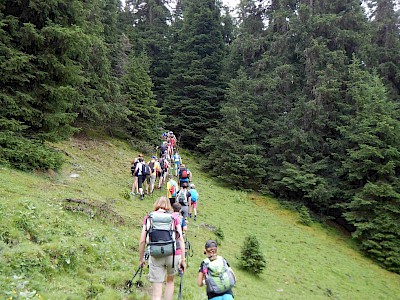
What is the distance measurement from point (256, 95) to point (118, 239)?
875 inches

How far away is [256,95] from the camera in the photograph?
1104 inches

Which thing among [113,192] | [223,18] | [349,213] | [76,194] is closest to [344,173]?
[349,213]

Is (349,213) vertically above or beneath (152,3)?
beneath

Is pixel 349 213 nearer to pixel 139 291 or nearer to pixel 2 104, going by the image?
pixel 139 291

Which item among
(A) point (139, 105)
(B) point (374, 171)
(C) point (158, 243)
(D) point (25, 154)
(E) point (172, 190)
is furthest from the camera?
(A) point (139, 105)

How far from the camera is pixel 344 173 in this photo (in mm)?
23125

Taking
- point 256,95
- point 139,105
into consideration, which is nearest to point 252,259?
point 139,105

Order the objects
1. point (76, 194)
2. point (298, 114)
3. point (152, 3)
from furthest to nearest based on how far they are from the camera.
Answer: point (152, 3) < point (298, 114) < point (76, 194)

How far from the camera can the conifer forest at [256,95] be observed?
11.5 meters

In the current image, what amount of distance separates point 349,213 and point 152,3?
115 feet

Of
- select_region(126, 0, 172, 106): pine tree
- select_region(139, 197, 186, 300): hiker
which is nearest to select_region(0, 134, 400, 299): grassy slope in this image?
select_region(139, 197, 186, 300): hiker

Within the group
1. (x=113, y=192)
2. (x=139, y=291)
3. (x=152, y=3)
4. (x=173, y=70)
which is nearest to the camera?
(x=139, y=291)

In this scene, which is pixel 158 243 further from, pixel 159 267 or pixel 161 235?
pixel 159 267

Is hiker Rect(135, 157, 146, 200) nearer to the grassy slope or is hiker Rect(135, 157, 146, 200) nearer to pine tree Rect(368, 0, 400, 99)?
the grassy slope
